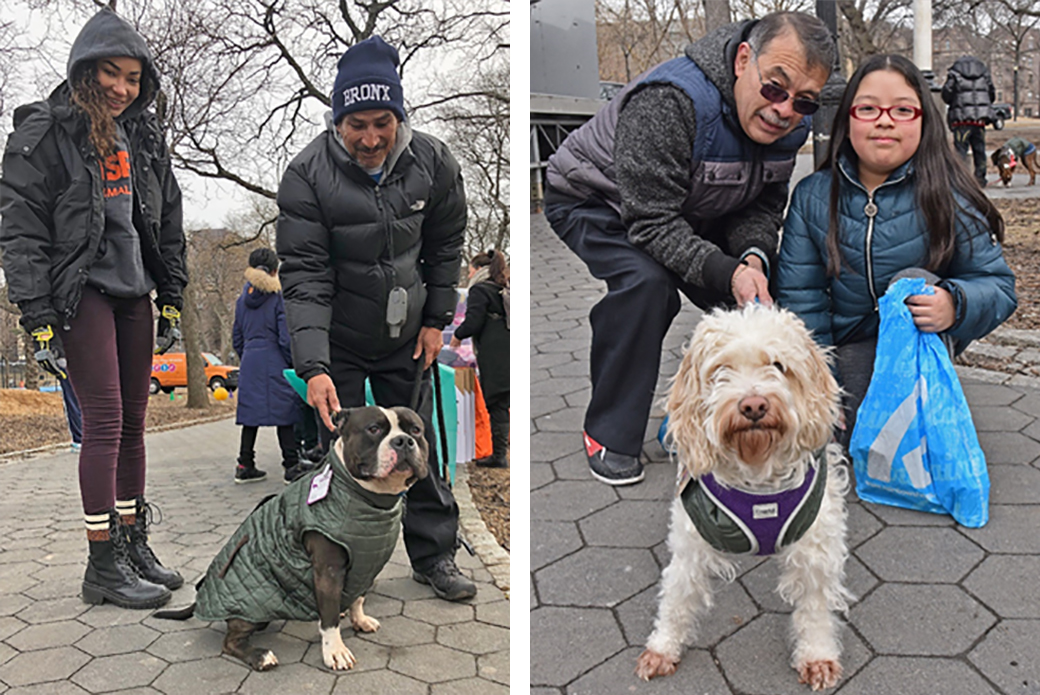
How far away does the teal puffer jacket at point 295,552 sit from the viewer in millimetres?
2328

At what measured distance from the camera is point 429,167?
2654mm

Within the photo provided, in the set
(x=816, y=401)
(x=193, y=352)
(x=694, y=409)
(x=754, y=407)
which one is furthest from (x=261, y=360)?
(x=816, y=401)

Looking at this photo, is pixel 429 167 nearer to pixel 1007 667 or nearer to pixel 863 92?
pixel 863 92

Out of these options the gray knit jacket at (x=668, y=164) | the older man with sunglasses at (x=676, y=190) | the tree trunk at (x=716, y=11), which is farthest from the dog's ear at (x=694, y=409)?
the tree trunk at (x=716, y=11)

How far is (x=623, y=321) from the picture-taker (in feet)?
10.3

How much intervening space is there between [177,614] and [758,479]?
1776mm

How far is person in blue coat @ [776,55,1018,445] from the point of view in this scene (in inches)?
111

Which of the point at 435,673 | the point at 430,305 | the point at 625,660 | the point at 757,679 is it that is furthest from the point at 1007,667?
the point at 430,305

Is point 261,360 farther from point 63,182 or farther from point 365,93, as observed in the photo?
point 365,93

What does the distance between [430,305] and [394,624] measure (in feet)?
3.42

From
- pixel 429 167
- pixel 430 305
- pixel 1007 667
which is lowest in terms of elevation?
pixel 1007 667

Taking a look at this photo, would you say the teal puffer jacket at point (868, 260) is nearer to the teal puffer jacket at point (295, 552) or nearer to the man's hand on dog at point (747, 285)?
the man's hand on dog at point (747, 285)

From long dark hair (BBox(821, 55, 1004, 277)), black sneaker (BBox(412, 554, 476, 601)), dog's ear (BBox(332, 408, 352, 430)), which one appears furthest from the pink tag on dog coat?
long dark hair (BBox(821, 55, 1004, 277))

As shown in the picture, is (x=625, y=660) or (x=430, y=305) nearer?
(x=625, y=660)
